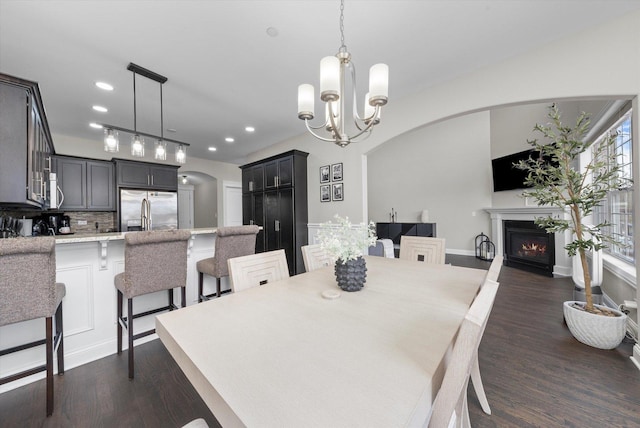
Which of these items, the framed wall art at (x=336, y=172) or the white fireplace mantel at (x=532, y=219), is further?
the white fireplace mantel at (x=532, y=219)

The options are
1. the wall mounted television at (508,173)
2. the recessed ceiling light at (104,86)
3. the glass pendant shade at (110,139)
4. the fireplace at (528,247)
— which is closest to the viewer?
the glass pendant shade at (110,139)

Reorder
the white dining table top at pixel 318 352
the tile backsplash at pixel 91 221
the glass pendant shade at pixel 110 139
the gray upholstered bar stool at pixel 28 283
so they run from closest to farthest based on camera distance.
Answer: the white dining table top at pixel 318 352
the gray upholstered bar stool at pixel 28 283
the glass pendant shade at pixel 110 139
the tile backsplash at pixel 91 221

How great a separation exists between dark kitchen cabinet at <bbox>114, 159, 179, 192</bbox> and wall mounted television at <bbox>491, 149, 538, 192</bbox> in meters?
7.00

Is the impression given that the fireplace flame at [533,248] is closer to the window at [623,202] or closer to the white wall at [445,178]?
the white wall at [445,178]

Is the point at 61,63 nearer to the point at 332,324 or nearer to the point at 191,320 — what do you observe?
the point at 191,320

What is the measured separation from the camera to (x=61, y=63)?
247 centimetres

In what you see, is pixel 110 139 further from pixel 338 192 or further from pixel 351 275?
pixel 338 192

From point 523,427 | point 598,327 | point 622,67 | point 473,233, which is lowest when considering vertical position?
point 523,427

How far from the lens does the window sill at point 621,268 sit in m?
2.26

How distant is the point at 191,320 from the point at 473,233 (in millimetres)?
6996

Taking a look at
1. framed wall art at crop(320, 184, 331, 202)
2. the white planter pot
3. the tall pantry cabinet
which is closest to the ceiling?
the tall pantry cabinet

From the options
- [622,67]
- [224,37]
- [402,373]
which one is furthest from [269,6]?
[622,67]

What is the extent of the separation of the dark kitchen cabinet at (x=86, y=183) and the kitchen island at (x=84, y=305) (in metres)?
3.19

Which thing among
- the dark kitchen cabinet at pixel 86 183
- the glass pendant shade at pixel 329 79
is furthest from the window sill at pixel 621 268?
the dark kitchen cabinet at pixel 86 183
